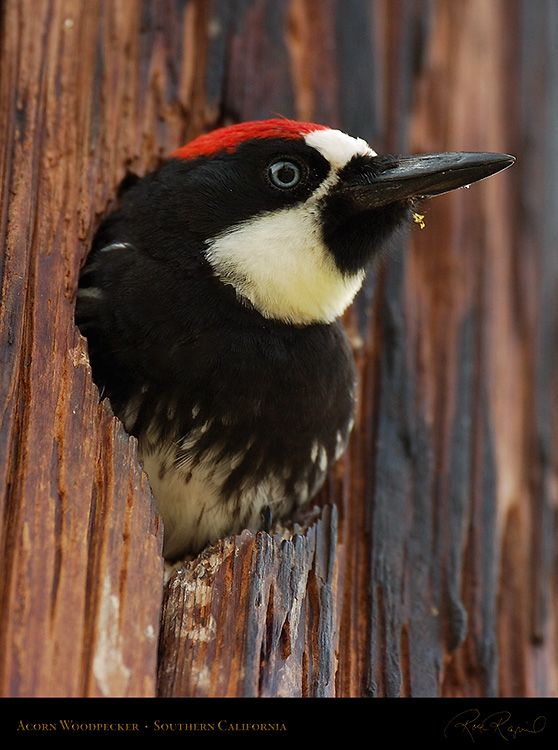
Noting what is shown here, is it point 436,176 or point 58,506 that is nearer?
point 58,506

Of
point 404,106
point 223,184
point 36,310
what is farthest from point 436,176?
point 36,310

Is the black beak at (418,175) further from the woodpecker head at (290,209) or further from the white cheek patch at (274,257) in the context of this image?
the white cheek patch at (274,257)

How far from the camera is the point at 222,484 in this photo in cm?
276

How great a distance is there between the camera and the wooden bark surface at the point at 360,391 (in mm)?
2131

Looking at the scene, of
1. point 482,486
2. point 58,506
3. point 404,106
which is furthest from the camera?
point 404,106

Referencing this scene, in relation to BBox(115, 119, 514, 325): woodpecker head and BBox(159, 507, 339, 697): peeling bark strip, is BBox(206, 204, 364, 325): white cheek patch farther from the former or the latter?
BBox(159, 507, 339, 697): peeling bark strip

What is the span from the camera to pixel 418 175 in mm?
2715

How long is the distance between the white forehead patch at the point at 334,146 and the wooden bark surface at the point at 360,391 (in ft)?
1.57

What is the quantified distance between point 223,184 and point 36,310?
704 millimetres

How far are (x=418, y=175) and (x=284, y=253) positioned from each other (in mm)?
438
